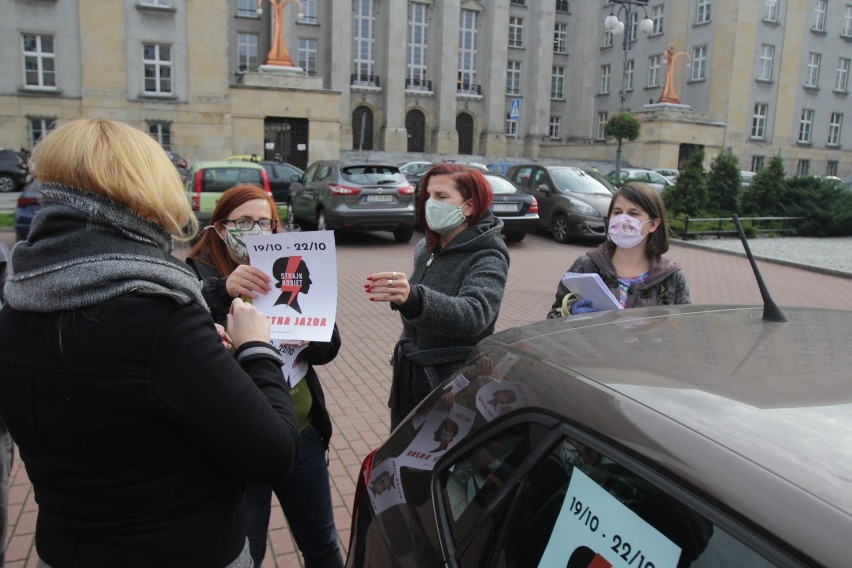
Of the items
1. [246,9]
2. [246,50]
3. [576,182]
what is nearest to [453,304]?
[576,182]

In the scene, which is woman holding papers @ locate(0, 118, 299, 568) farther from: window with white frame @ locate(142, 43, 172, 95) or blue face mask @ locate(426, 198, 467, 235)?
window with white frame @ locate(142, 43, 172, 95)

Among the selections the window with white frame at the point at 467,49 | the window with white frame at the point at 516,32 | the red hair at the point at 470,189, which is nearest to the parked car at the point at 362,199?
the red hair at the point at 470,189

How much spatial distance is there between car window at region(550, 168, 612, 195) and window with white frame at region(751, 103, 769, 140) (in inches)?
1405

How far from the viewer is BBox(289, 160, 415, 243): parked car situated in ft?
45.8

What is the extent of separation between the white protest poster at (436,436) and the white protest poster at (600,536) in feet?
1.50

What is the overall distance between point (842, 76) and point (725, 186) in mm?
40237

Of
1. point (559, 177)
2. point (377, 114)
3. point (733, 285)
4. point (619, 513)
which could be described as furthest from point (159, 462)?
point (377, 114)

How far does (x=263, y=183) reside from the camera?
15.3 metres

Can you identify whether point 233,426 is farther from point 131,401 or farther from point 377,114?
point 377,114

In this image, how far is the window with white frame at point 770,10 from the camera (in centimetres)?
4601

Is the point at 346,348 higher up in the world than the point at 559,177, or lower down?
lower down

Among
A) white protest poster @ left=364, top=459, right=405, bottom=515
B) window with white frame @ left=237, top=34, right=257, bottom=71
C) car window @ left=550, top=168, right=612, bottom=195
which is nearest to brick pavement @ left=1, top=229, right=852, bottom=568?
car window @ left=550, top=168, right=612, bottom=195

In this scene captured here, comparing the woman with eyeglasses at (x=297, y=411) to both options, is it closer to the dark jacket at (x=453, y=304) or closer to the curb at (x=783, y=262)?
the dark jacket at (x=453, y=304)

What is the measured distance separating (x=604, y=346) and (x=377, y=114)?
49.7 m
